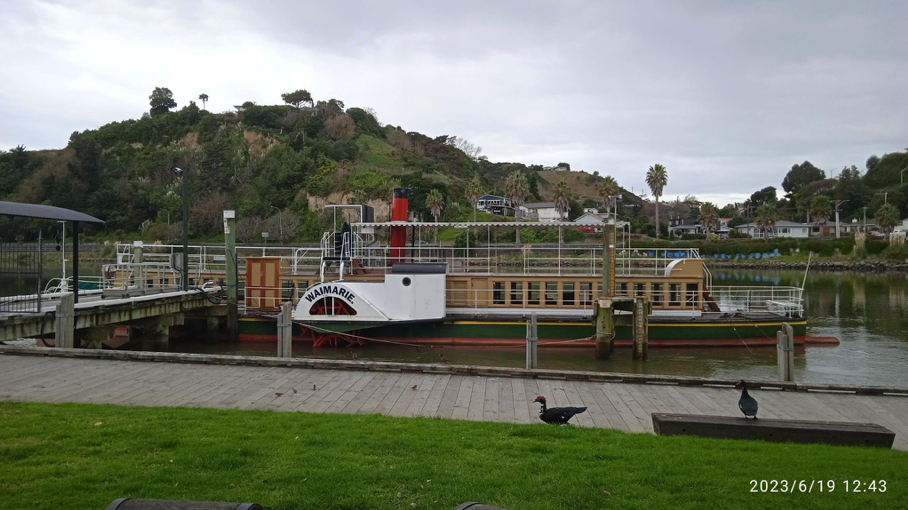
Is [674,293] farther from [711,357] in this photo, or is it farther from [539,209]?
[539,209]

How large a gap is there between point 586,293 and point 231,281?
1360 cm

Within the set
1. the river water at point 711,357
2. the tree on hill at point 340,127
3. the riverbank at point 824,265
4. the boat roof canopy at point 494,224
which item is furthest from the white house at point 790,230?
the boat roof canopy at point 494,224

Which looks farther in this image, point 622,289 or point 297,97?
point 297,97

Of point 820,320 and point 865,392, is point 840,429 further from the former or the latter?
point 820,320

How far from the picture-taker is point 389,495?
5059 mm

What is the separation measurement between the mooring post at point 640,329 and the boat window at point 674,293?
10.4ft

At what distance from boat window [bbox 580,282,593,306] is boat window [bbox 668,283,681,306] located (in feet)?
9.95

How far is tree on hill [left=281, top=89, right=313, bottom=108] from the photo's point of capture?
11500 centimetres

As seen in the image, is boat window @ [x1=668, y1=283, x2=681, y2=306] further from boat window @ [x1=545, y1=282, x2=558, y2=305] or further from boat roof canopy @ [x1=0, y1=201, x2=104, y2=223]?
boat roof canopy @ [x1=0, y1=201, x2=104, y2=223]

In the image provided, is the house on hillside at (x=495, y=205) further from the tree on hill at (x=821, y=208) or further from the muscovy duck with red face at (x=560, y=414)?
the muscovy duck with red face at (x=560, y=414)

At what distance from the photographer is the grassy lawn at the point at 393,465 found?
496cm

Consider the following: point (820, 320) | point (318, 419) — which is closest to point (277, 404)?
point (318, 419)
